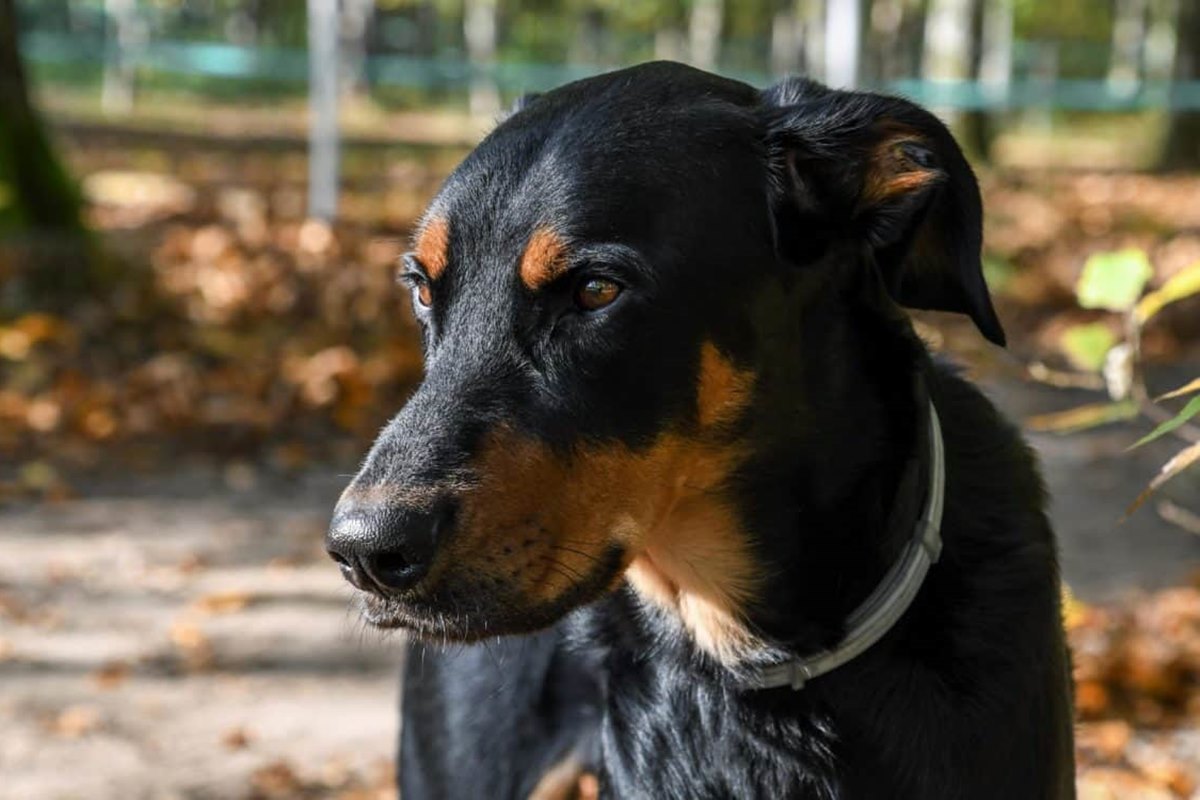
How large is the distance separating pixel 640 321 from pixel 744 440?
29 cm

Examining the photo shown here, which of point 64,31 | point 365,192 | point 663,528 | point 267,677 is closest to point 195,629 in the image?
point 267,677

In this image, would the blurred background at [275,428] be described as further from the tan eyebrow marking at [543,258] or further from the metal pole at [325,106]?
the tan eyebrow marking at [543,258]

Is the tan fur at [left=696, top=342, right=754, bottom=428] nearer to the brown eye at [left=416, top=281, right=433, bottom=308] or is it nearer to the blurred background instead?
the brown eye at [left=416, top=281, right=433, bottom=308]

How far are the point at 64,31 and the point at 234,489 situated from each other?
31.6m

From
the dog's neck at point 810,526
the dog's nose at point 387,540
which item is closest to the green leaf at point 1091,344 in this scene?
the dog's neck at point 810,526

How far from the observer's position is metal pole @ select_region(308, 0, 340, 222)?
1298 centimetres

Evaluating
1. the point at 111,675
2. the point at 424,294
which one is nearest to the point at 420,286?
the point at 424,294

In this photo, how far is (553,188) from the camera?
258 cm

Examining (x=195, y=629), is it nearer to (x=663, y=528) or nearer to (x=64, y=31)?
(x=663, y=528)

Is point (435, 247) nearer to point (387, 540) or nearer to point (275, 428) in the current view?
point (387, 540)

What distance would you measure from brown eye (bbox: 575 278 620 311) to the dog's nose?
44cm

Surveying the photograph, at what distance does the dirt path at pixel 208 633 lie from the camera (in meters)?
4.94

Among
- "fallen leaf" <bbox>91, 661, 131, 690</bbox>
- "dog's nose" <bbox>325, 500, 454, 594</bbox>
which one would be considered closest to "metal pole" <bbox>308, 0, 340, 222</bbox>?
"fallen leaf" <bbox>91, 661, 131, 690</bbox>

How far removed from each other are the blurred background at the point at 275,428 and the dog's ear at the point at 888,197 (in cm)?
48
